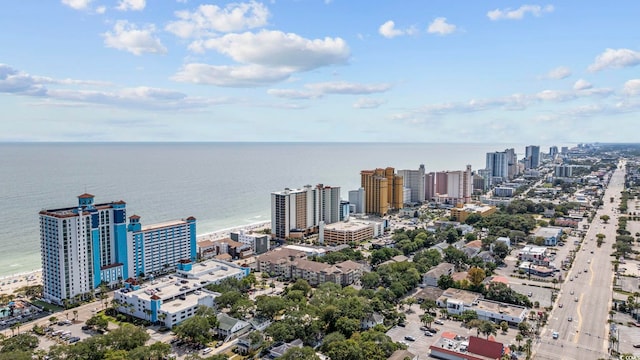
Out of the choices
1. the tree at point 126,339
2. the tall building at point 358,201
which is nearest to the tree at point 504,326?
the tree at point 126,339

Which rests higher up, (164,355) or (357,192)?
(357,192)

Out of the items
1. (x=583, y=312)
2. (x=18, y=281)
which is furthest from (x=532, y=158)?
(x=18, y=281)

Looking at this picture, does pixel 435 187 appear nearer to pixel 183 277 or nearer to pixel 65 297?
pixel 183 277

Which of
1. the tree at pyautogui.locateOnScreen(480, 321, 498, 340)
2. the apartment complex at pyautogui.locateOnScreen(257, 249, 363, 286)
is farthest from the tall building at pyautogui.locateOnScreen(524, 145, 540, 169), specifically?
the tree at pyautogui.locateOnScreen(480, 321, 498, 340)

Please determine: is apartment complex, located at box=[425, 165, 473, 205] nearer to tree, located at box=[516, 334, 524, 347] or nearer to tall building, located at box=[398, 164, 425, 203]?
tall building, located at box=[398, 164, 425, 203]

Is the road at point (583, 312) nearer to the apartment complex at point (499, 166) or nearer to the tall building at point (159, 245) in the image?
the tall building at point (159, 245)

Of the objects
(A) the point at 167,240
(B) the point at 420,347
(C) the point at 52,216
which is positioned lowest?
(B) the point at 420,347

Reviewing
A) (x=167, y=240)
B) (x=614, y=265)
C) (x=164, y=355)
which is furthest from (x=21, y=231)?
(x=614, y=265)

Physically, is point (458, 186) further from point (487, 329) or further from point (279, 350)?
point (279, 350)
